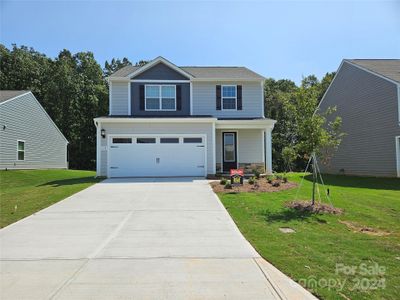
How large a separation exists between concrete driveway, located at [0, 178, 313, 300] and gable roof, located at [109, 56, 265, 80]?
455 inches

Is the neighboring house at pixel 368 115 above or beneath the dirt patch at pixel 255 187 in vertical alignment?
above

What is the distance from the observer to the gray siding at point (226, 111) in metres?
21.1

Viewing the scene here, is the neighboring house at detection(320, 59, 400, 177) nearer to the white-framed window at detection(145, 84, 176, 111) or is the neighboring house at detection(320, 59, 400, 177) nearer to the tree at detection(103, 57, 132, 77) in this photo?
the white-framed window at detection(145, 84, 176, 111)

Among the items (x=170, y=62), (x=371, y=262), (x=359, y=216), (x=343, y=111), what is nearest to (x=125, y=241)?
(x=371, y=262)

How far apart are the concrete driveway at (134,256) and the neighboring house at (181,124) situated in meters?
7.42

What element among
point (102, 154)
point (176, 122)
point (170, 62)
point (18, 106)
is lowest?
point (102, 154)

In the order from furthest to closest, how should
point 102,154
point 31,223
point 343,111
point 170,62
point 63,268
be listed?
point 343,111 < point 170,62 < point 102,154 < point 31,223 < point 63,268

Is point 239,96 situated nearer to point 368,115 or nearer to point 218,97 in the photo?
point 218,97

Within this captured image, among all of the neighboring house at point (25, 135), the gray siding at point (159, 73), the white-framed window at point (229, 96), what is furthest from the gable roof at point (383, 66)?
the neighboring house at point (25, 135)

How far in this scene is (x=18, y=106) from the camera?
24.3 m

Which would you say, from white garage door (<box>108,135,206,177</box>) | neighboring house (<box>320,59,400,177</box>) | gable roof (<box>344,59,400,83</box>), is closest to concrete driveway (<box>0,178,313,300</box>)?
white garage door (<box>108,135,206,177</box>)

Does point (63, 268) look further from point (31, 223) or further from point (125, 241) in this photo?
point (31, 223)

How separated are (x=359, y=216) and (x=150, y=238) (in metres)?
5.79

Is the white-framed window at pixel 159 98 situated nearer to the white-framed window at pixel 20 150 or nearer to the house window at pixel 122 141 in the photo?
the house window at pixel 122 141
